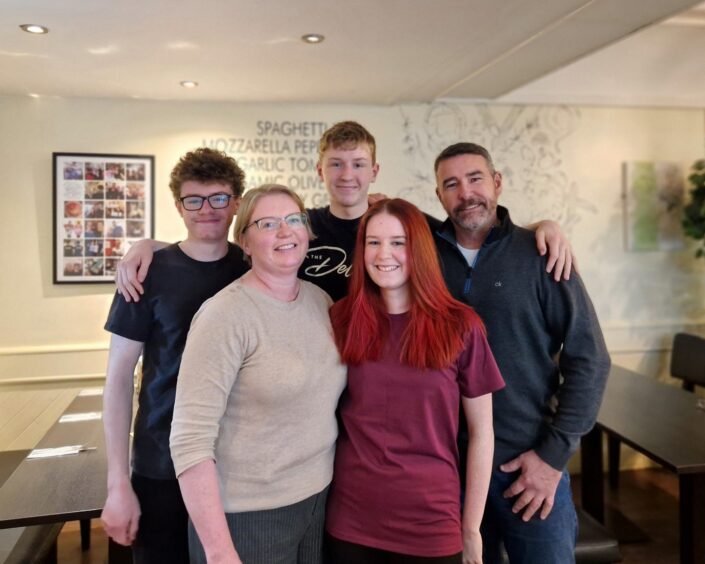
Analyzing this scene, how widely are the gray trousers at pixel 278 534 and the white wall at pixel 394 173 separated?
234cm

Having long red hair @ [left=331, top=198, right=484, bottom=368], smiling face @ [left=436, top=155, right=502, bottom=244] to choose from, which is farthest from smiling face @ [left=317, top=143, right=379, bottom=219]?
long red hair @ [left=331, top=198, right=484, bottom=368]

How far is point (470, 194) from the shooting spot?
1547 millimetres

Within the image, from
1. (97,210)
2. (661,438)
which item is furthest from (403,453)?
(97,210)

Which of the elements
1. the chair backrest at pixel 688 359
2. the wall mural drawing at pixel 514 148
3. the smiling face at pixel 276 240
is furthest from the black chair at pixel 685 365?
the smiling face at pixel 276 240

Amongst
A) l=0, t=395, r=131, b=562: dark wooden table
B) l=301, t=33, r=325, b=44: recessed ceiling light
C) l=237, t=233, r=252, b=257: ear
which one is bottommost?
l=0, t=395, r=131, b=562: dark wooden table

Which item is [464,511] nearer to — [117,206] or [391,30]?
[391,30]

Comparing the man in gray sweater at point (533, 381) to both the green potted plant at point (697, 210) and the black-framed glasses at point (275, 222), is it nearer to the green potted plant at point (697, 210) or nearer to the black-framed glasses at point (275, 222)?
the black-framed glasses at point (275, 222)

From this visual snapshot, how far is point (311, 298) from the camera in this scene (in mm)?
1353

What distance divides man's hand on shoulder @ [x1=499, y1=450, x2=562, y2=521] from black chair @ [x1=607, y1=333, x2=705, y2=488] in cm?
211

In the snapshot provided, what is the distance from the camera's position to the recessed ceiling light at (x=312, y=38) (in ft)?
7.05

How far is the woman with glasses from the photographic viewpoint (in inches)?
44.5

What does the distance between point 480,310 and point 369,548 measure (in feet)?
2.18

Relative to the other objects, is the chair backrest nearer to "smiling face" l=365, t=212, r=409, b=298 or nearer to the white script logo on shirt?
the white script logo on shirt

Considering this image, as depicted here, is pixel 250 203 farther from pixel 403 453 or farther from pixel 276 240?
pixel 403 453
